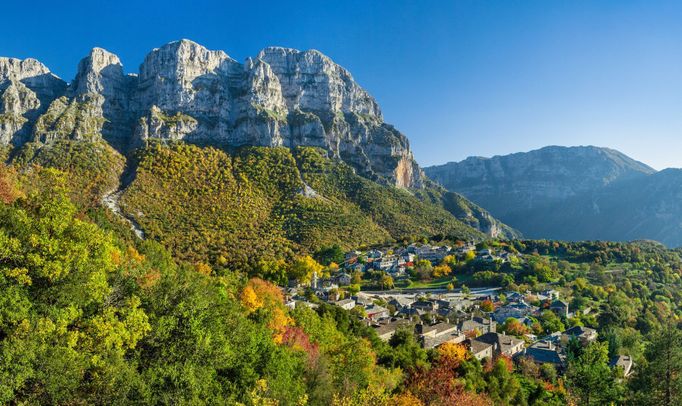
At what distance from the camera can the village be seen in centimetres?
4844

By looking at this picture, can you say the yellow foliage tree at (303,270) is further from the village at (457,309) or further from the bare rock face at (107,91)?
the bare rock face at (107,91)

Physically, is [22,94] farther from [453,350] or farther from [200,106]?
[453,350]

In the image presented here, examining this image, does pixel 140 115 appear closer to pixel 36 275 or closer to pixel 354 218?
pixel 354 218

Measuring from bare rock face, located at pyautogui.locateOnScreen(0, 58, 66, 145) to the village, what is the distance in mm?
97533

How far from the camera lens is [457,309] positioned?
66.2 metres

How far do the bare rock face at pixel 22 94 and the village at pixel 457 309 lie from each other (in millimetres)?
97533

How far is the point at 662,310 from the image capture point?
71.2 metres

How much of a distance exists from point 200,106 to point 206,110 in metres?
2.38

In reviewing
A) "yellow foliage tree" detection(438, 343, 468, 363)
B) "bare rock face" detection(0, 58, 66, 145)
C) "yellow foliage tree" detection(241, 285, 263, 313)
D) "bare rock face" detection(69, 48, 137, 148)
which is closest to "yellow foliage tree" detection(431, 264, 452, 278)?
"yellow foliage tree" detection(438, 343, 468, 363)

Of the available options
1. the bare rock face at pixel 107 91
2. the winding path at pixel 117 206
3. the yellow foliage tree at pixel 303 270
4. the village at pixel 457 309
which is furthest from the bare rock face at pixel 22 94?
the village at pixel 457 309

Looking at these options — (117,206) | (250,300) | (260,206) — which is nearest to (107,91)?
(117,206)

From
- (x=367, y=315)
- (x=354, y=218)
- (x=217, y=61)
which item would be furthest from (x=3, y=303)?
(x=217, y=61)

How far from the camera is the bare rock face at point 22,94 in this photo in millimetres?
119750

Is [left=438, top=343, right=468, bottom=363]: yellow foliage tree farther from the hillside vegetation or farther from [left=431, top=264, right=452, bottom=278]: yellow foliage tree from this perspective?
[left=431, top=264, right=452, bottom=278]: yellow foliage tree
